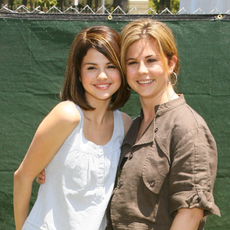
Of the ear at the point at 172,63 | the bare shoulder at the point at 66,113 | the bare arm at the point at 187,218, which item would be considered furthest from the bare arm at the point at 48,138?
the bare arm at the point at 187,218

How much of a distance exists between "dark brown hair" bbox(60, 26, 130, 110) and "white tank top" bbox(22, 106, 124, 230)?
0.17 meters

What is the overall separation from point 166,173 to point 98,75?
0.72m

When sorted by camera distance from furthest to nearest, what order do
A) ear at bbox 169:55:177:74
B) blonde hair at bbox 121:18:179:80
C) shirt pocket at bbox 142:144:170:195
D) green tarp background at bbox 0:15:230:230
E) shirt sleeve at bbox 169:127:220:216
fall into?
green tarp background at bbox 0:15:230:230 < ear at bbox 169:55:177:74 < blonde hair at bbox 121:18:179:80 < shirt pocket at bbox 142:144:170:195 < shirt sleeve at bbox 169:127:220:216

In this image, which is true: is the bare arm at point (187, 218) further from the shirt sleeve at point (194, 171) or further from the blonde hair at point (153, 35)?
the blonde hair at point (153, 35)

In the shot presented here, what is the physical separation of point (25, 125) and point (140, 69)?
1533 millimetres

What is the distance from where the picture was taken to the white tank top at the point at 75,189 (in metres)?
1.90

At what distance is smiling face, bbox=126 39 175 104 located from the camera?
1.87m

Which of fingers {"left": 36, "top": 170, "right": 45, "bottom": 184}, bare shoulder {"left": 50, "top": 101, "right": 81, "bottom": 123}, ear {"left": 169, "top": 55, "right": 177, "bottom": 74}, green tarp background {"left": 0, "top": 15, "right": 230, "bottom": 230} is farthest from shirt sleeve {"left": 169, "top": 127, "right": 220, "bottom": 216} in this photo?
green tarp background {"left": 0, "top": 15, "right": 230, "bottom": 230}

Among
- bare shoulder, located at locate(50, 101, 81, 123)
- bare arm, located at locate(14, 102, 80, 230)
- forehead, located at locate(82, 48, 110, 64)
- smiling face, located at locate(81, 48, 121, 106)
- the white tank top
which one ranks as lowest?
the white tank top

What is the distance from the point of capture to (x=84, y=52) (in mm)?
2021

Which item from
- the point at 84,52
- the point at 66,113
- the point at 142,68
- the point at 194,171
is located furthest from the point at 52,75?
the point at 194,171

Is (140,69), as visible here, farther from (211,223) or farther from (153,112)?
(211,223)

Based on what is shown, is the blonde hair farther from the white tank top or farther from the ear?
the white tank top

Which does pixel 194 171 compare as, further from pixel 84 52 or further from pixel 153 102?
pixel 84 52
